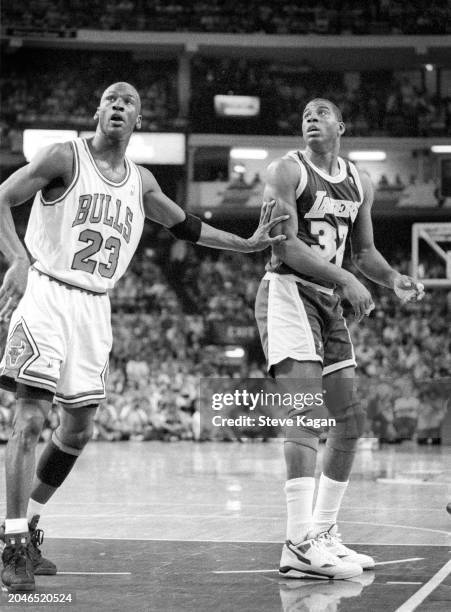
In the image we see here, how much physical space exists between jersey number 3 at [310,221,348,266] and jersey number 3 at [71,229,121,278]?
110 centimetres

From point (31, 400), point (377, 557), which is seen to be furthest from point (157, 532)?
point (31, 400)

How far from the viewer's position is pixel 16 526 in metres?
4.46

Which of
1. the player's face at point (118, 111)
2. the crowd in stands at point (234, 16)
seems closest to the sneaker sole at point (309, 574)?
the player's face at point (118, 111)

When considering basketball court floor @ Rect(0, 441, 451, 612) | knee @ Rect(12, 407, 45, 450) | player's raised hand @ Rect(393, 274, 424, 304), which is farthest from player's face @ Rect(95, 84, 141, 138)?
basketball court floor @ Rect(0, 441, 451, 612)

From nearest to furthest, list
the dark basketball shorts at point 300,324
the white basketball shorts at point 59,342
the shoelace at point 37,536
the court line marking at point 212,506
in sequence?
the white basketball shorts at point 59,342 → the shoelace at point 37,536 → the dark basketball shorts at point 300,324 → the court line marking at point 212,506

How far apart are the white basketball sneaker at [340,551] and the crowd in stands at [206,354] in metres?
11.3

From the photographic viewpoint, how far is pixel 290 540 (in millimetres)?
4980

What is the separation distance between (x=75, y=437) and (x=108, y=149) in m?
1.45

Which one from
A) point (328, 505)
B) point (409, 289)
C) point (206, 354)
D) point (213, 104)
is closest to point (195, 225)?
point (409, 289)

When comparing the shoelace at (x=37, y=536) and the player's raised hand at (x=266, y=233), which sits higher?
the player's raised hand at (x=266, y=233)

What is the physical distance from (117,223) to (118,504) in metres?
4.14

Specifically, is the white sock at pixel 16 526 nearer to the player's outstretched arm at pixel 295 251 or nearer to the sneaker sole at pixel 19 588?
the sneaker sole at pixel 19 588

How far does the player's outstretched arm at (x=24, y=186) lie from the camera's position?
4.57 m

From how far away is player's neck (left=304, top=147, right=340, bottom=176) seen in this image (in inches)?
219
